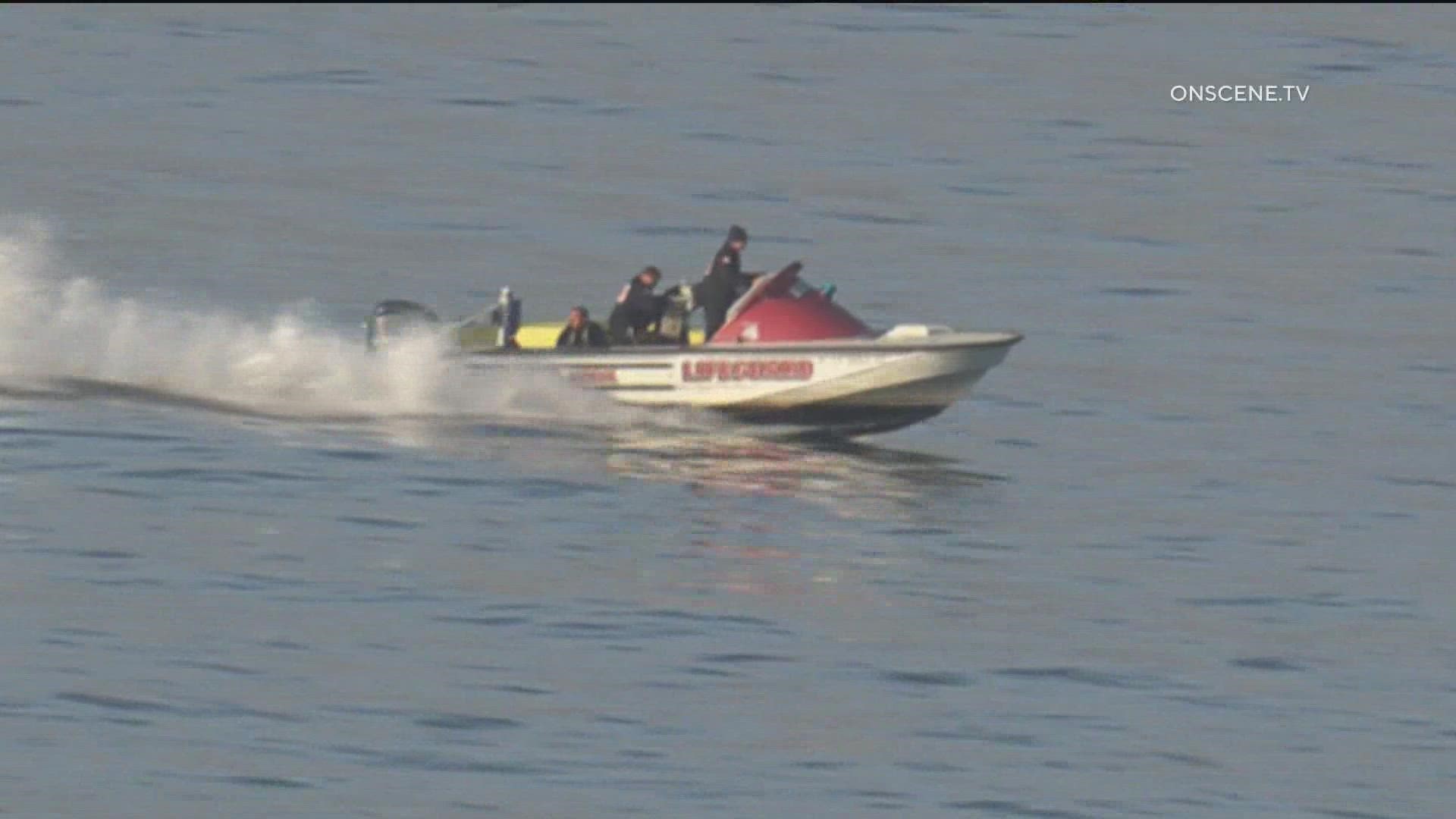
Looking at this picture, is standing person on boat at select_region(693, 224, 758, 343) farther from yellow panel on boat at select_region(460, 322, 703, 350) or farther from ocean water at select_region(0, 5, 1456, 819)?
ocean water at select_region(0, 5, 1456, 819)

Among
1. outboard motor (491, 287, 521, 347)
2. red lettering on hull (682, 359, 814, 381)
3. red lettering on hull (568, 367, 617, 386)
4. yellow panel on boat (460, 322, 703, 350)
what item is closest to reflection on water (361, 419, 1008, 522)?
red lettering on hull (568, 367, 617, 386)

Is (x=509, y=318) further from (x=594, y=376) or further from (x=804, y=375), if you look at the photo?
(x=804, y=375)

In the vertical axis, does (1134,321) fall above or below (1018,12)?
below

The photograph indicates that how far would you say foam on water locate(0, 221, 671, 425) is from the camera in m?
33.0

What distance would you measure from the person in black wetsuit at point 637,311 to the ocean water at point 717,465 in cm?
74

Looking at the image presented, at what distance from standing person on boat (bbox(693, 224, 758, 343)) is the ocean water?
108 centimetres

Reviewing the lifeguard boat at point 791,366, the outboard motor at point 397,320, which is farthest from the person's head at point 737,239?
the outboard motor at point 397,320

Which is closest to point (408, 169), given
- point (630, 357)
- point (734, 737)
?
point (630, 357)

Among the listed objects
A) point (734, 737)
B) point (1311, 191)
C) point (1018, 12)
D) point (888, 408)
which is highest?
point (1018, 12)

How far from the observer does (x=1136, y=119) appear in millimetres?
59406

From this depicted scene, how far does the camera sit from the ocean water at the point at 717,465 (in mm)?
22031

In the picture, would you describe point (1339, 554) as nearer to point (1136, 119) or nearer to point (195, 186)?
point (195, 186)

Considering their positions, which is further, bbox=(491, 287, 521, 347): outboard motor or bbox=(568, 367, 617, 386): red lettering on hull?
bbox=(491, 287, 521, 347): outboard motor

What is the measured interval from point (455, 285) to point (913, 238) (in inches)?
284
